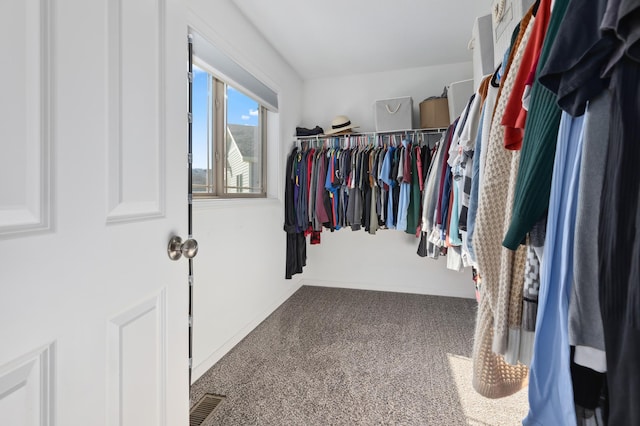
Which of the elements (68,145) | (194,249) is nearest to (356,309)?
(194,249)

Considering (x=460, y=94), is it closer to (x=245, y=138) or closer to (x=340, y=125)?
(x=340, y=125)

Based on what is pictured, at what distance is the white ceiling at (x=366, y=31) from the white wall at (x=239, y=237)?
21cm

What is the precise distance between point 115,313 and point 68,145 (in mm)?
357

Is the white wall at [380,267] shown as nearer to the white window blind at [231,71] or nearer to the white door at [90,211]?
the white window blind at [231,71]

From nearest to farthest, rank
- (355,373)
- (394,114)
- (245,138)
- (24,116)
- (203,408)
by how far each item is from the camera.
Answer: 1. (24,116)
2. (203,408)
3. (355,373)
4. (245,138)
5. (394,114)

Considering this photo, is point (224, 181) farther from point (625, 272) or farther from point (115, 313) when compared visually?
point (625, 272)

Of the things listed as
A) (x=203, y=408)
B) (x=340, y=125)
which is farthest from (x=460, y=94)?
(x=203, y=408)

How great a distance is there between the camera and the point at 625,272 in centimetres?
40

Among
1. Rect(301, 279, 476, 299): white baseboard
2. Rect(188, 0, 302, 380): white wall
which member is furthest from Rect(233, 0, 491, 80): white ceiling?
Rect(301, 279, 476, 299): white baseboard

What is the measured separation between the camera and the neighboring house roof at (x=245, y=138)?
2582mm

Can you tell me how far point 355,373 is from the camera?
1843 millimetres

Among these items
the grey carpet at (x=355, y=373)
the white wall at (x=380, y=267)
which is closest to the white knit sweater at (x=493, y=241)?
the grey carpet at (x=355, y=373)

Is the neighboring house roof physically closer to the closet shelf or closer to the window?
the window

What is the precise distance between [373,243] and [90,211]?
3.13 m
